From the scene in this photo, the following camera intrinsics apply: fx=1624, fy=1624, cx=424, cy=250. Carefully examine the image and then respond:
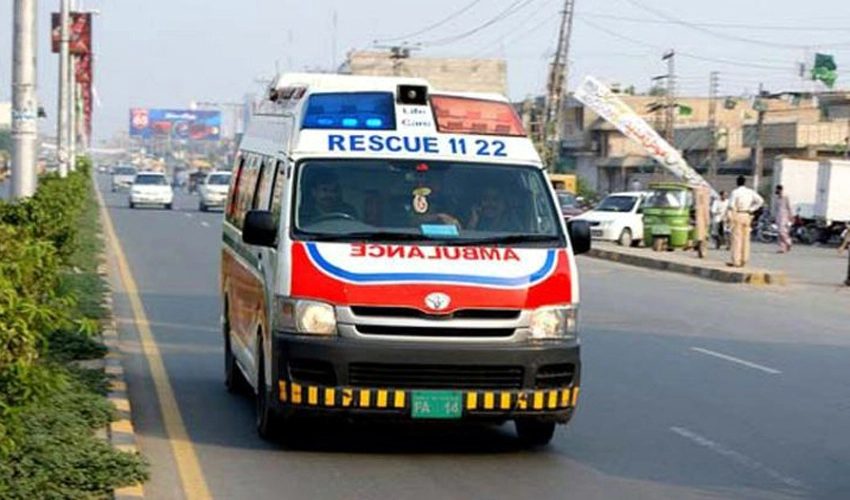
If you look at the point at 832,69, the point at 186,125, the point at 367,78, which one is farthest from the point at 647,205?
the point at 186,125

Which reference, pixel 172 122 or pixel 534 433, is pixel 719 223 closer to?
pixel 534 433

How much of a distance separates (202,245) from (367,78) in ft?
80.7

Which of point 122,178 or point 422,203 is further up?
point 422,203

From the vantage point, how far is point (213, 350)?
645 inches

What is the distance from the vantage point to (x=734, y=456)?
10.7 m

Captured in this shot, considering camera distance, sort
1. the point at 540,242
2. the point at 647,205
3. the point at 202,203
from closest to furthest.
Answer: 1. the point at 540,242
2. the point at 647,205
3. the point at 202,203

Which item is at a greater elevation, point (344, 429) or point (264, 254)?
point (264, 254)

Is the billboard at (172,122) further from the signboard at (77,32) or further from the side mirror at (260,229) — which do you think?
the side mirror at (260,229)

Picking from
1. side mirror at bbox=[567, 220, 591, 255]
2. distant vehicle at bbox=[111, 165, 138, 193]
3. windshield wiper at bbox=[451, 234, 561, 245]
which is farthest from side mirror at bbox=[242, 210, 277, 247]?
distant vehicle at bbox=[111, 165, 138, 193]

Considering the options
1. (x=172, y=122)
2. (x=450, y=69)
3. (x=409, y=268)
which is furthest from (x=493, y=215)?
(x=172, y=122)

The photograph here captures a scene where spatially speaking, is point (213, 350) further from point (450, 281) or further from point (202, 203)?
point (202, 203)

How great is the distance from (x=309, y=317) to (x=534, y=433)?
1.92m

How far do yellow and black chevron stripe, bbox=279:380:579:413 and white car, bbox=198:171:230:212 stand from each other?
167ft

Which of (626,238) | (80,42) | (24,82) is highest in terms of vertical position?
(80,42)
